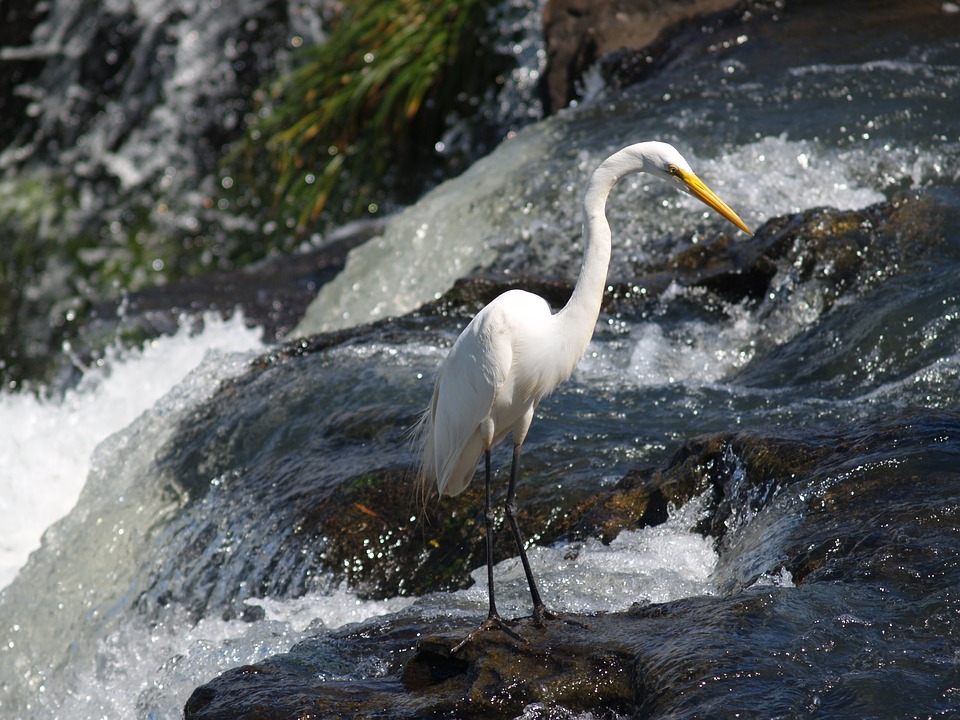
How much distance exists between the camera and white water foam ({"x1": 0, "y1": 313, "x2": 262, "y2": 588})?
254 inches

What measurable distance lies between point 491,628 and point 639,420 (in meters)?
1.82

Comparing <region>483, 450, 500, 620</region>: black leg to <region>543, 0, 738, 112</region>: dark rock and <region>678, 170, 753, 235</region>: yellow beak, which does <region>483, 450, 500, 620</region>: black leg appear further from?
<region>543, 0, 738, 112</region>: dark rock

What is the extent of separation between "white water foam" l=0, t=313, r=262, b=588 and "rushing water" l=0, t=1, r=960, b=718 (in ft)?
0.06

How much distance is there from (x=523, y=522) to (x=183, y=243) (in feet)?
25.3

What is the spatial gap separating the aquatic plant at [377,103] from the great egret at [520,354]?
6.13 meters

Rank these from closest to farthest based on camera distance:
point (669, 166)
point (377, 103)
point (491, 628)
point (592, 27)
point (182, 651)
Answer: point (491, 628)
point (669, 166)
point (182, 651)
point (592, 27)
point (377, 103)

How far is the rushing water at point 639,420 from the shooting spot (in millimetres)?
2863

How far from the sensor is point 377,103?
31.5 feet

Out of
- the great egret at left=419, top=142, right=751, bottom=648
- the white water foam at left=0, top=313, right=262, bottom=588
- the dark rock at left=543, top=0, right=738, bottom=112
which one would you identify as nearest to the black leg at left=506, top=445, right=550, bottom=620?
the great egret at left=419, top=142, right=751, bottom=648

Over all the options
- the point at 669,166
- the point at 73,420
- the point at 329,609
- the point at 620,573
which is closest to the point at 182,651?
the point at 329,609

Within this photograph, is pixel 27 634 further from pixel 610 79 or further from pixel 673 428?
pixel 610 79

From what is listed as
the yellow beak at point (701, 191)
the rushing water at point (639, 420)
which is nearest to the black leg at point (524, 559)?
the rushing water at point (639, 420)

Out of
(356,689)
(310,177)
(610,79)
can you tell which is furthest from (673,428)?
(310,177)

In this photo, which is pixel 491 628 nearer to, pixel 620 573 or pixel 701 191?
pixel 620 573
